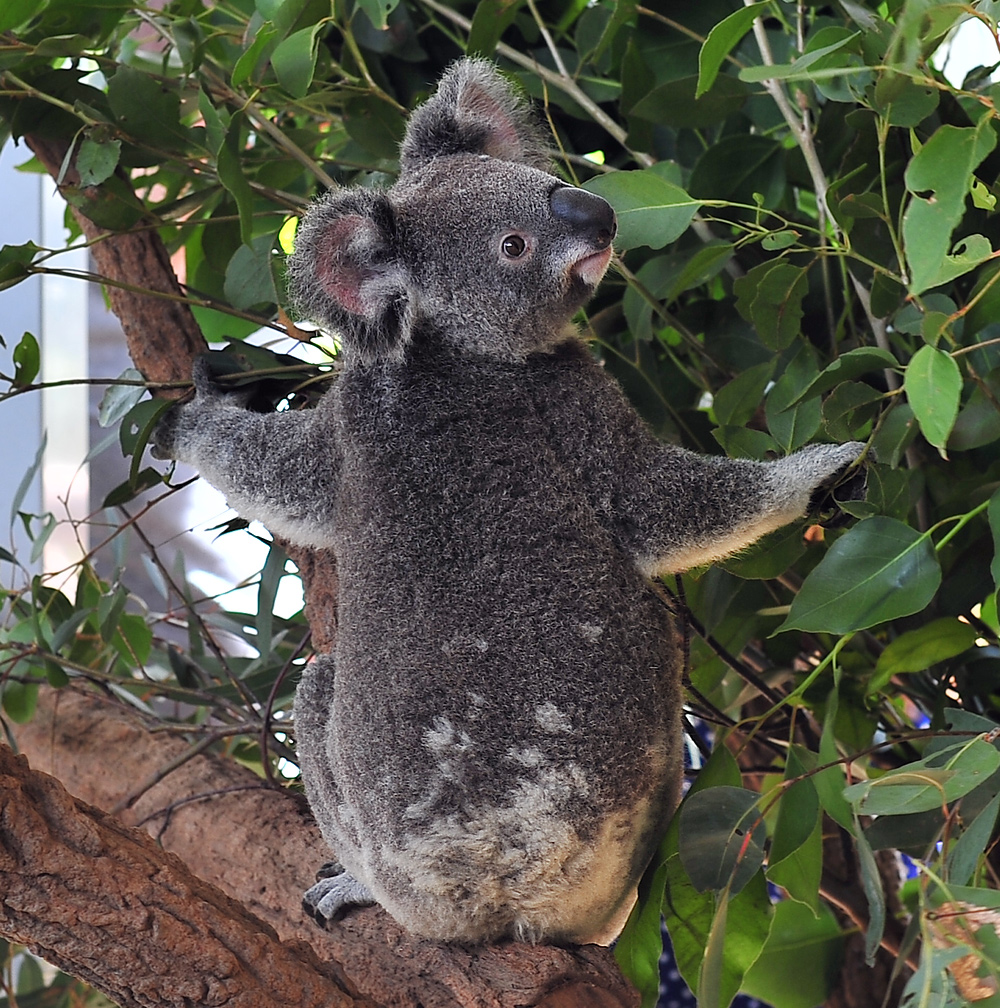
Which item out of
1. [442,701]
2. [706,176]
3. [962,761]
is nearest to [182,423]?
[442,701]

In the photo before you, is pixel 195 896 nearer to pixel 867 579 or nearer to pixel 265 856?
pixel 265 856

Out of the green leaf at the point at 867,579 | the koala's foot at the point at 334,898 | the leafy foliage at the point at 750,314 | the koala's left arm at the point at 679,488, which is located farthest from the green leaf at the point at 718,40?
the koala's foot at the point at 334,898

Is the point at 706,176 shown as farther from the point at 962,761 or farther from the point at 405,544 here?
the point at 962,761

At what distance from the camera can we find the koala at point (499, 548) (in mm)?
1199

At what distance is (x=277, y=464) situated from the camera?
1369 mm

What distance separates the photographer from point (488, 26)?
1535mm

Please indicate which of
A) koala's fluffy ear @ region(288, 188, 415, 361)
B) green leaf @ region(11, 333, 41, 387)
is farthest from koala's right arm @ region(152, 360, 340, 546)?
green leaf @ region(11, 333, 41, 387)

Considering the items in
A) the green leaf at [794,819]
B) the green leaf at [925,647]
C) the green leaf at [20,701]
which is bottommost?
the green leaf at [794,819]

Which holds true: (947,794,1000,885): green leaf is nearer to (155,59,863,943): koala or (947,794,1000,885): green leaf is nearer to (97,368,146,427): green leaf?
(155,59,863,943): koala

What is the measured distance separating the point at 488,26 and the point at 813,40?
63cm

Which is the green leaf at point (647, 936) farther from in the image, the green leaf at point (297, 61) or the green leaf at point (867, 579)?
the green leaf at point (297, 61)

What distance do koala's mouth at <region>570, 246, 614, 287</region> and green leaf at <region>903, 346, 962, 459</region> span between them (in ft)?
1.42

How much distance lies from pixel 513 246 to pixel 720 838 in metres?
0.69

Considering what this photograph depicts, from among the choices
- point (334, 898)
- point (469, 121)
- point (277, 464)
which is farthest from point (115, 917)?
point (469, 121)
